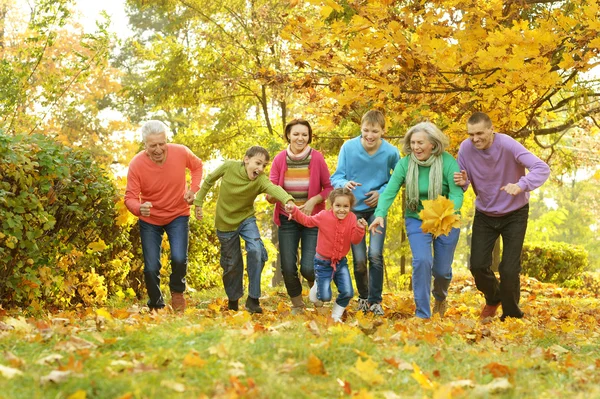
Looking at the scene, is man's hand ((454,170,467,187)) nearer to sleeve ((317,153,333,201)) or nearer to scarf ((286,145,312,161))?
sleeve ((317,153,333,201))

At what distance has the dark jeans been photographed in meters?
6.25

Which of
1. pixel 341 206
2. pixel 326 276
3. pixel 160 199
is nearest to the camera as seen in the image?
pixel 341 206

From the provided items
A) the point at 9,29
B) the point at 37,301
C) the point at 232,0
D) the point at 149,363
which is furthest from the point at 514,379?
the point at 9,29

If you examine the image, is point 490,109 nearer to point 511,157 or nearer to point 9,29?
point 511,157

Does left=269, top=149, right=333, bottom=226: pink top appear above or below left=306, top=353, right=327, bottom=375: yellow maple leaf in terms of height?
above

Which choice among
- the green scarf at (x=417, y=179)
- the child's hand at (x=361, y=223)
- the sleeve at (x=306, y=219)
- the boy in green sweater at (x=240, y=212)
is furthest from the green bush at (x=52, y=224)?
the green scarf at (x=417, y=179)

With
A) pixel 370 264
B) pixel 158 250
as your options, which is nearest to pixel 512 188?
pixel 370 264

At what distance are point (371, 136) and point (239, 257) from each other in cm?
170

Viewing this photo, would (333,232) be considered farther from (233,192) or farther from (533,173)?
(533,173)

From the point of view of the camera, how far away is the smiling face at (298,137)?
6.78m

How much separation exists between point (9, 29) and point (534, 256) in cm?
1772

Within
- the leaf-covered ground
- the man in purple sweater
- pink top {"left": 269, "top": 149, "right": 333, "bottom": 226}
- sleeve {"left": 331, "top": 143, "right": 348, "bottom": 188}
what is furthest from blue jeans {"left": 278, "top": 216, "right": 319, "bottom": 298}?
the leaf-covered ground

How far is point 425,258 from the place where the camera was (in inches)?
243

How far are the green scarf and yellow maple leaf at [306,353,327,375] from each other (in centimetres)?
290
